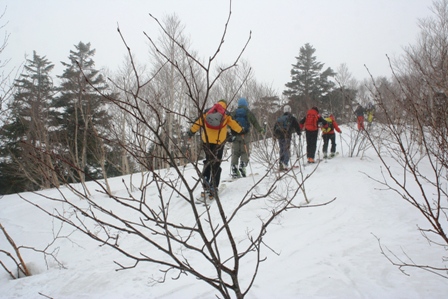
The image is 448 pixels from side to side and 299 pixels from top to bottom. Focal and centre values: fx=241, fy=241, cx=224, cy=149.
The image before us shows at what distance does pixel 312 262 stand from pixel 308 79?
26.8m

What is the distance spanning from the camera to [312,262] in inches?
94.1

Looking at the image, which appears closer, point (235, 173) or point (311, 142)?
point (235, 173)

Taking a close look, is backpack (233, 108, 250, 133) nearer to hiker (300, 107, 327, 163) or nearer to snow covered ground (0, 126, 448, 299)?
hiker (300, 107, 327, 163)

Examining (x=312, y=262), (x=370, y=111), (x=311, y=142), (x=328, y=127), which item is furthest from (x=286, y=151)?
(x=370, y=111)

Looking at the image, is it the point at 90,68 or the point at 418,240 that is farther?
the point at 90,68

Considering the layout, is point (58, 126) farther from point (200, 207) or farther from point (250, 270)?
point (250, 270)

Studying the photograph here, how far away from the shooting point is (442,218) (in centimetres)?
311

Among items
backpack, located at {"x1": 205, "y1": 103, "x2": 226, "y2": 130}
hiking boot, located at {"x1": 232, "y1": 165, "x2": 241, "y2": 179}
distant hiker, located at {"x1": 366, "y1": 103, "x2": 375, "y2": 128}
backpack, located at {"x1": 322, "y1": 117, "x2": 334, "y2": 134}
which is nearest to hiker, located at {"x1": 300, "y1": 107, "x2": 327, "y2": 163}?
backpack, located at {"x1": 322, "y1": 117, "x2": 334, "y2": 134}

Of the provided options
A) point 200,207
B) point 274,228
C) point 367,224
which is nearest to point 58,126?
point 200,207

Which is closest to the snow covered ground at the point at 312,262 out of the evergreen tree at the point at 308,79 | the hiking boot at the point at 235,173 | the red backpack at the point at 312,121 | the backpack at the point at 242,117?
the hiking boot at the point at 235,173

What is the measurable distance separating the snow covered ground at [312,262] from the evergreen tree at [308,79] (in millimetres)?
23404

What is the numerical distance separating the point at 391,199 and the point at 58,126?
1666 centimetres

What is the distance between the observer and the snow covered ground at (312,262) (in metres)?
2.01

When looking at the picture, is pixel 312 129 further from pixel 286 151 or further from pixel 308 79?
pixel 308 79
